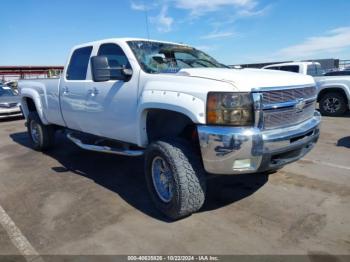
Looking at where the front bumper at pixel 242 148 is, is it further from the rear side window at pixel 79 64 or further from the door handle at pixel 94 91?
the rear side window at pixel 79 64

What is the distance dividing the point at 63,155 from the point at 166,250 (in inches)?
167

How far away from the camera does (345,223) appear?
3.28 metres

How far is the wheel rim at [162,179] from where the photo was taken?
3.54m

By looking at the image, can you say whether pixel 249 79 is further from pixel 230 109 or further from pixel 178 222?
pixel 178 222

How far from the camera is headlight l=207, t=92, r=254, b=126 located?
9.93 ft

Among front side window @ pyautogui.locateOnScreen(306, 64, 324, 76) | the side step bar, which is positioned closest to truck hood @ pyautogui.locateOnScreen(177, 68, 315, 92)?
the side step bar

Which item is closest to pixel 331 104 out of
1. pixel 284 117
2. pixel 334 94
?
pixel 334 94

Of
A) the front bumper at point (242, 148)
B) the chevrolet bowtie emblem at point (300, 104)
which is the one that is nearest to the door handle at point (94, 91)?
the front bumper at point (242, 148)

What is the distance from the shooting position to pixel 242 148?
300 centimetres

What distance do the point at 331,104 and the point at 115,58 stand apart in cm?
795

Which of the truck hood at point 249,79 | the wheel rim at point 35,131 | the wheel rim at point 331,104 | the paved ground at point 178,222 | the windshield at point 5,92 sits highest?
the truck hood at point 249,79

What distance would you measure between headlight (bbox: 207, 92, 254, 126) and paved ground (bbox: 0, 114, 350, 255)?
111cm

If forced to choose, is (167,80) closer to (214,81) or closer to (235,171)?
(214,81)

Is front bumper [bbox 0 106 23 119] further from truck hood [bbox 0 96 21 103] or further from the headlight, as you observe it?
the headlight
